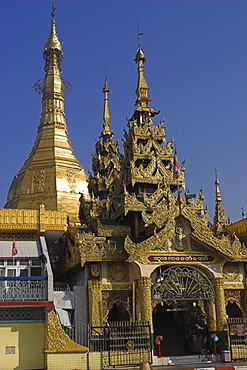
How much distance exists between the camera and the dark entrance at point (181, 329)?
75.8ft

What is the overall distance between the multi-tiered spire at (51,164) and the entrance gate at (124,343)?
16671 mm

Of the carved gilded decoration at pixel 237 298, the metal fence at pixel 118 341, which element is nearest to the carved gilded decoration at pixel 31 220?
the metal fence at pixel 118 341

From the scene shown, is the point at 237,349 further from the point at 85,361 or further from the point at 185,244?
the point at 85,361

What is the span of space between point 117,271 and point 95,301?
1.61m

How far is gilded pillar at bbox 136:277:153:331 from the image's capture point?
20808 millimetres

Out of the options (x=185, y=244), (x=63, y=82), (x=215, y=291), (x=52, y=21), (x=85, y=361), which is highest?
(x=52, y=21)

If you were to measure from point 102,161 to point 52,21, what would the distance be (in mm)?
16564

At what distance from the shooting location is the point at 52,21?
154 feet

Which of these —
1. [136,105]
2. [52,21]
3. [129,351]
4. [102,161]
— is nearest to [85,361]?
[129,351]

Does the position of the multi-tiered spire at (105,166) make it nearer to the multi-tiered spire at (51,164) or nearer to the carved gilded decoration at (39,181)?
the multi-tiered spire at (51,164)

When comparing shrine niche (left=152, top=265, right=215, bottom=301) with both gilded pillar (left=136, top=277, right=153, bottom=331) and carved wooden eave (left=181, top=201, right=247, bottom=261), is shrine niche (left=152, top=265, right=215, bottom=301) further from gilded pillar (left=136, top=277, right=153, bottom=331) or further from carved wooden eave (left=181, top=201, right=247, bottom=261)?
carved wooden eave (left=181, top=201, right=247, bottom=261)

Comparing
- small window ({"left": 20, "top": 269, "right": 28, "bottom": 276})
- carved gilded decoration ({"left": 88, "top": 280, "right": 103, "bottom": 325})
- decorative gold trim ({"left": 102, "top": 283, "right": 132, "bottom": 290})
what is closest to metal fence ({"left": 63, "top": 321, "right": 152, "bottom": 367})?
carved gilded decoration ({"left": 88, "top": 280, "right": 103, "bottom": 325})

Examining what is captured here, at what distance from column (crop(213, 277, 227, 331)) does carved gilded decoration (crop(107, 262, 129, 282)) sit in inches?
143

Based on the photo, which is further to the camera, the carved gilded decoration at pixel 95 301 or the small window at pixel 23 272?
the small window at pixel 23 272
